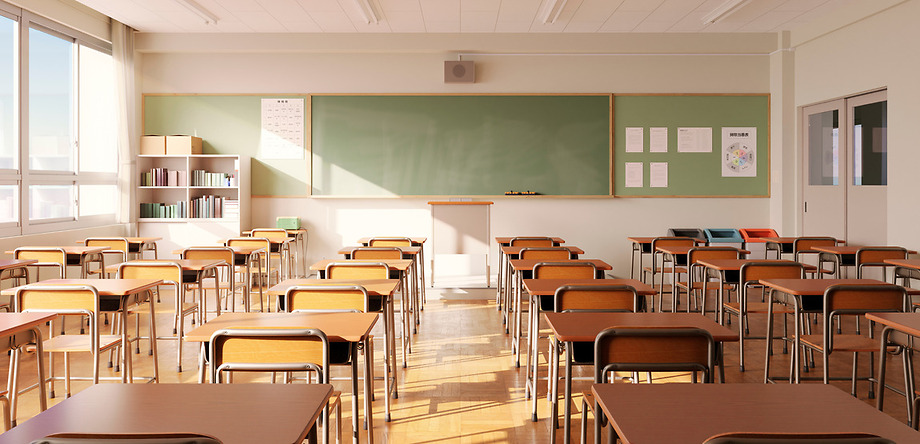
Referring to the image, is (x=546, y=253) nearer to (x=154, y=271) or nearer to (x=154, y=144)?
(x=154, y=271)

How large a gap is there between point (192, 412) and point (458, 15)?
690cm

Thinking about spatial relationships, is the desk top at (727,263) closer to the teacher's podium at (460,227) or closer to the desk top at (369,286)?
the desk top at (369,286)

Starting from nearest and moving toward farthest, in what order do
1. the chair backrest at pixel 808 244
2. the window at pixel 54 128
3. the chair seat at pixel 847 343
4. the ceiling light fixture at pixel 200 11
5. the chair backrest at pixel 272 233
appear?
the chair seat at pixel 847 343
the chair backrest at pixel 808 244
the window at pixel 54 128
the ceiling light fixture at pixel 200 11
the chair backrest at pixel 272 233

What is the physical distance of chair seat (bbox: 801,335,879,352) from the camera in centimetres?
354

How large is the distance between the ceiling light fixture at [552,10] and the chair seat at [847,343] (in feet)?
15.3

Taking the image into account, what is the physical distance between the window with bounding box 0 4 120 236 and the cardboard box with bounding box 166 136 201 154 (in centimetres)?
70

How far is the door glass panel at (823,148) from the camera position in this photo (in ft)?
25.3

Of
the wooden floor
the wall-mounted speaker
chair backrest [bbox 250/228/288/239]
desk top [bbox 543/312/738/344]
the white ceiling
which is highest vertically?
the white ceiling

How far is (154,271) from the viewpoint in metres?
4.66

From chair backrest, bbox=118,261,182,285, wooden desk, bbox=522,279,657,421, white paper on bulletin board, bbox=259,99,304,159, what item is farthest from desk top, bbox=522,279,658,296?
white paper on bulletin board, bbox=259,99,304,159

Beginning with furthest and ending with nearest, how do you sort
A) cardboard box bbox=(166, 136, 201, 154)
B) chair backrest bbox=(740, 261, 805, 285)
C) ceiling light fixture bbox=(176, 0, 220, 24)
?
1. cardboard box bbox=(166, 136, 201, 154)
2. ceiling light fixture bbox=(176, 0, 220, 24)
3. chair backrest bbox=(740, 261, 805, 285)

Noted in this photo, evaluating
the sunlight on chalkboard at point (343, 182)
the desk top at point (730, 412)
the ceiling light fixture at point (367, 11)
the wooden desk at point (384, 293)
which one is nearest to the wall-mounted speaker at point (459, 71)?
the ceiling light fixture at point (367, 11)

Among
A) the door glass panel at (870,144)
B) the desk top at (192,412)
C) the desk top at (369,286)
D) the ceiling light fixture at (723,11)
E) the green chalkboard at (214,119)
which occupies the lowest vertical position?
the desk top at (192,412)

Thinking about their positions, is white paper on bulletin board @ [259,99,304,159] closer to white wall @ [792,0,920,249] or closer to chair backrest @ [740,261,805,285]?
chair backrest @ [740,261,805,285]
